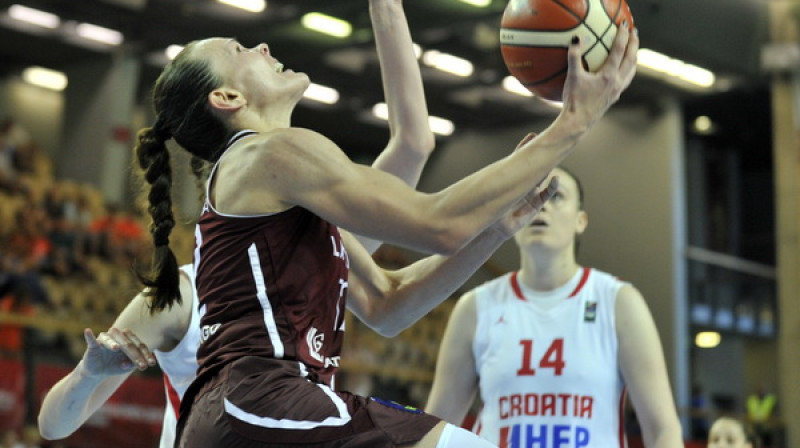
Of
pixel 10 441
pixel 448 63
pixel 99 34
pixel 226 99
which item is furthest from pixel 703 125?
pixel 226 99

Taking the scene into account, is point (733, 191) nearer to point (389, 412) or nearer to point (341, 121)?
point (341, 121)

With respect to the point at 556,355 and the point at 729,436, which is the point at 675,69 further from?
the point at 556,355

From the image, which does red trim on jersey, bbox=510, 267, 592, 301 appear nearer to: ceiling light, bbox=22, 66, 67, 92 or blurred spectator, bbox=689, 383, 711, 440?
blurred spectator, bbox=689, 383, 711, 440

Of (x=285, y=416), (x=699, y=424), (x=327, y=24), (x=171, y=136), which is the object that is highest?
(x=327, y=24)

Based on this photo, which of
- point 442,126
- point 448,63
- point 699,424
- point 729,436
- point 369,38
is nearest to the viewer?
point 729,436

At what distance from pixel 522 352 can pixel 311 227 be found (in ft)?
5.79

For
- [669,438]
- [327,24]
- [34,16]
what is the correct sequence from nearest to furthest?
[669,438]
[327,24]
[34,16]

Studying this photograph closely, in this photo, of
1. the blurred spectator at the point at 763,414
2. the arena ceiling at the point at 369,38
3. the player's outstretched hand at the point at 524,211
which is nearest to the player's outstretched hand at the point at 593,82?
the player's outstretched hand at the point at 524,211

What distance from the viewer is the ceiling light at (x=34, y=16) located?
16.8 m

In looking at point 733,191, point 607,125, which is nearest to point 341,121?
point 607,125

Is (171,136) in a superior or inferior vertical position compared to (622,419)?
superior

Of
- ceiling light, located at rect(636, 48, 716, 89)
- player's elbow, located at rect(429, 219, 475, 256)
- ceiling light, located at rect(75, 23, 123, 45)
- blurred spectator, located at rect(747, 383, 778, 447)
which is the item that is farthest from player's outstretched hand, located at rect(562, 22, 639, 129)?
ceiling light, located at rect(75, 23, 123, 45)

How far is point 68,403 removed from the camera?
3.45 meters

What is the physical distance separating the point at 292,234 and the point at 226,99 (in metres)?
0.43
